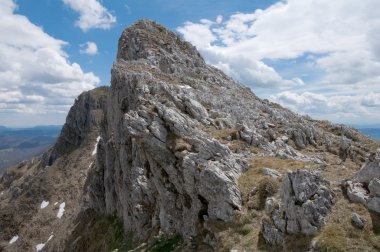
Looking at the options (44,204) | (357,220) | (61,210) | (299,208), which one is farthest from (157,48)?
(44,204)

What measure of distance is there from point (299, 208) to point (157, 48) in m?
65.1

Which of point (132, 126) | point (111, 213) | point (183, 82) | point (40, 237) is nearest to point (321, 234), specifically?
point (132, 126)

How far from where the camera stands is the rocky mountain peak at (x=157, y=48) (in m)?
77.4

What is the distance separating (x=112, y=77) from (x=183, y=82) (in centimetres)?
1428

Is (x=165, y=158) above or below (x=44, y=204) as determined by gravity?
above

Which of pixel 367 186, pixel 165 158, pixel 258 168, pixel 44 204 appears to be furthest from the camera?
pixel 44 204

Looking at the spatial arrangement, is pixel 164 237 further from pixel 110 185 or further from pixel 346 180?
pixel 110 185

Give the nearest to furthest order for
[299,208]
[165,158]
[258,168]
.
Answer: [299,208] < [258,168] < [165,158]

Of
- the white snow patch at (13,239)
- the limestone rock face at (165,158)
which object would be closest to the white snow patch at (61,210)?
the white snow patch at (13,239)

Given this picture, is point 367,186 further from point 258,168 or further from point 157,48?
point 157,48

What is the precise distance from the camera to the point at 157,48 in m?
82.5

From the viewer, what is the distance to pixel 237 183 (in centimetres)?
3077

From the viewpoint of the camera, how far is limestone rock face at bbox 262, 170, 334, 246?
22453mm

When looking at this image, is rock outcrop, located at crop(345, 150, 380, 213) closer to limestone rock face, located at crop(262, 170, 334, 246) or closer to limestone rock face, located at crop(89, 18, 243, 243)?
limestone rock face, located at crop(262, 170, 334, 246)
